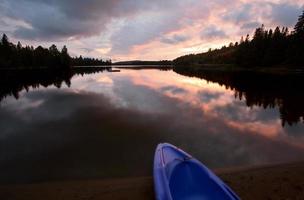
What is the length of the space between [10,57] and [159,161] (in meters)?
105

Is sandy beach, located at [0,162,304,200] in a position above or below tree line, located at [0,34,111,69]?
below

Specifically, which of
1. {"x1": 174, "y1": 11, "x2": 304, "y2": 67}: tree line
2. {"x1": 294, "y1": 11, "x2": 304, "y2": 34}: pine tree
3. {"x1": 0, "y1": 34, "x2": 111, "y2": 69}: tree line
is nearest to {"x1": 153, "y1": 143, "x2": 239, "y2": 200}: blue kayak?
{"x1": 174, "y1": 11, "x2": 304, "y2": 67}: tree line

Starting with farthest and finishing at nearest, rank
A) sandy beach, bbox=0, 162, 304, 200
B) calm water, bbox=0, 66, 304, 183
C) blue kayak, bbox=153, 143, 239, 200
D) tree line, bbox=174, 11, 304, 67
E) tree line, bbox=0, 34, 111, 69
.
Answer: tree line, bbox=0, 34, 111, 69
tree line, bbox=174, 11, 304, 67
calm water, bbox=0, 66, 304, 183
sandy beach, bbox=0, 162, 304, 200
blue kayak, bbox=153, 143, 239, 200

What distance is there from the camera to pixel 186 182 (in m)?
6.04

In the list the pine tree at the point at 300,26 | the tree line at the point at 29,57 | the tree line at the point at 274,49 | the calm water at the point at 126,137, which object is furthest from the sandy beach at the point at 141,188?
the tree line at the point at 29,57

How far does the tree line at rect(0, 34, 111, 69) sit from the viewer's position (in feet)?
298

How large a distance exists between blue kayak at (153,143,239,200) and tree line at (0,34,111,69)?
9577cm

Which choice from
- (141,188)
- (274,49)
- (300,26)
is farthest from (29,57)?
(141,188)

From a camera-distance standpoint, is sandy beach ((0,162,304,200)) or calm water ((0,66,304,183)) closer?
sandy beach ((0,162,304,200))

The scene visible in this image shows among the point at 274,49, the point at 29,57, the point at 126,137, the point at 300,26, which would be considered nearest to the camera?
the point at 126,137

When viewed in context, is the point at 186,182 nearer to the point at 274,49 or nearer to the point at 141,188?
the point at 141,188

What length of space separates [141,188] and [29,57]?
118m

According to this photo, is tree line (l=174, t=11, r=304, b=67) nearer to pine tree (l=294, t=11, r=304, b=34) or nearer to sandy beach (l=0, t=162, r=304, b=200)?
pine tree (l=294, t=11, r=304, b=34)

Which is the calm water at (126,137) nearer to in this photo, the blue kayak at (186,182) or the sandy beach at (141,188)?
the sandy beach at (141,188)
